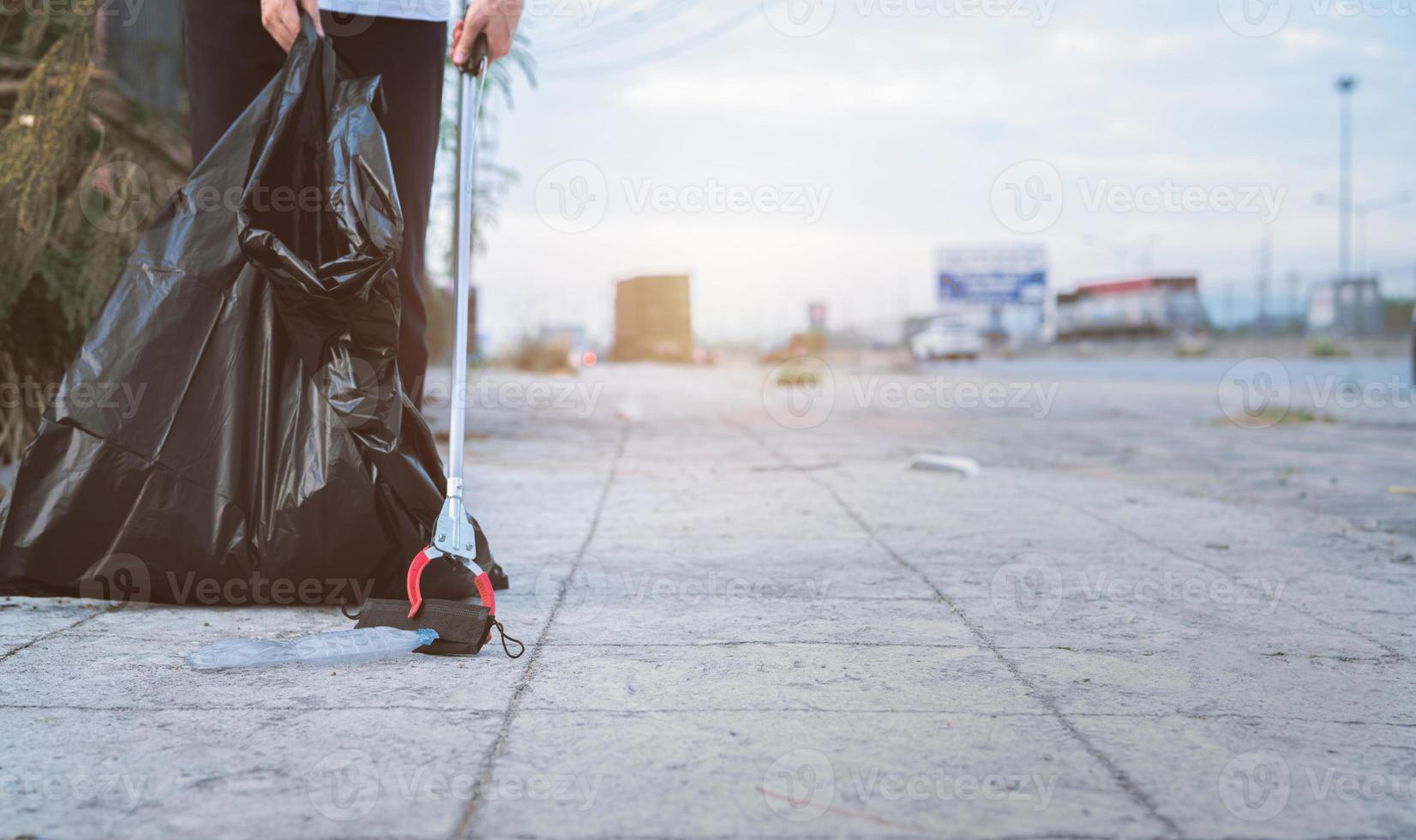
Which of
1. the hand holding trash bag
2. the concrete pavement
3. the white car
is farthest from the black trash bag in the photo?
Answer: the white car

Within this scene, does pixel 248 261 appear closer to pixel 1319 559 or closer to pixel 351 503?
pixel 351 503

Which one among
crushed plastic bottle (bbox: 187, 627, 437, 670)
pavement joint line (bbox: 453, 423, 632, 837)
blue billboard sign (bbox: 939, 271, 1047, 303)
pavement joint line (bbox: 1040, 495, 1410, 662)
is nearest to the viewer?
pavement joint line (bbox: 453, 423, 632, 837)

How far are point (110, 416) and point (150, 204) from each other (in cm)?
283

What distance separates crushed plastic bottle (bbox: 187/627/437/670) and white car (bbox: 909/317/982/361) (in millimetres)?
Answer: 37790

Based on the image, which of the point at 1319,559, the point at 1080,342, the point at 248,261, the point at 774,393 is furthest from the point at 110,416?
the point at 1080,342

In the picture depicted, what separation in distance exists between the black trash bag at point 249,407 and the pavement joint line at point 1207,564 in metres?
2.00

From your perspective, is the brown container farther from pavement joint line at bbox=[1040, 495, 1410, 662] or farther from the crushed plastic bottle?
the crushed plastic bottle

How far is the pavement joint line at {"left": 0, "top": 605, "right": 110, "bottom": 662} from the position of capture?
6.43 ft

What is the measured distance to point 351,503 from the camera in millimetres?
2273

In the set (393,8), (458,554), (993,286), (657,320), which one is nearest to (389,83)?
(393,8)

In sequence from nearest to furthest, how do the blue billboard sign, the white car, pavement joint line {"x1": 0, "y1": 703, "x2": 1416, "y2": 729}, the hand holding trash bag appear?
pavement joint line {"x1": 0, "y1": 703, "x2": 1416, "y2": 729} < the hand holding trash bag < the white car < the blue billboard sign

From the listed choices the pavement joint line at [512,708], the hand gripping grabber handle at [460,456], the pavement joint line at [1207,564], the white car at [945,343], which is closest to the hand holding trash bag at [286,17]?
the hand gripping grabber handle at [460,456]

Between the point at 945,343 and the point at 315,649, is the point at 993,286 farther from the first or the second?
the point at 315,649

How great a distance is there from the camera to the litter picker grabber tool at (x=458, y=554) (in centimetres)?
202
